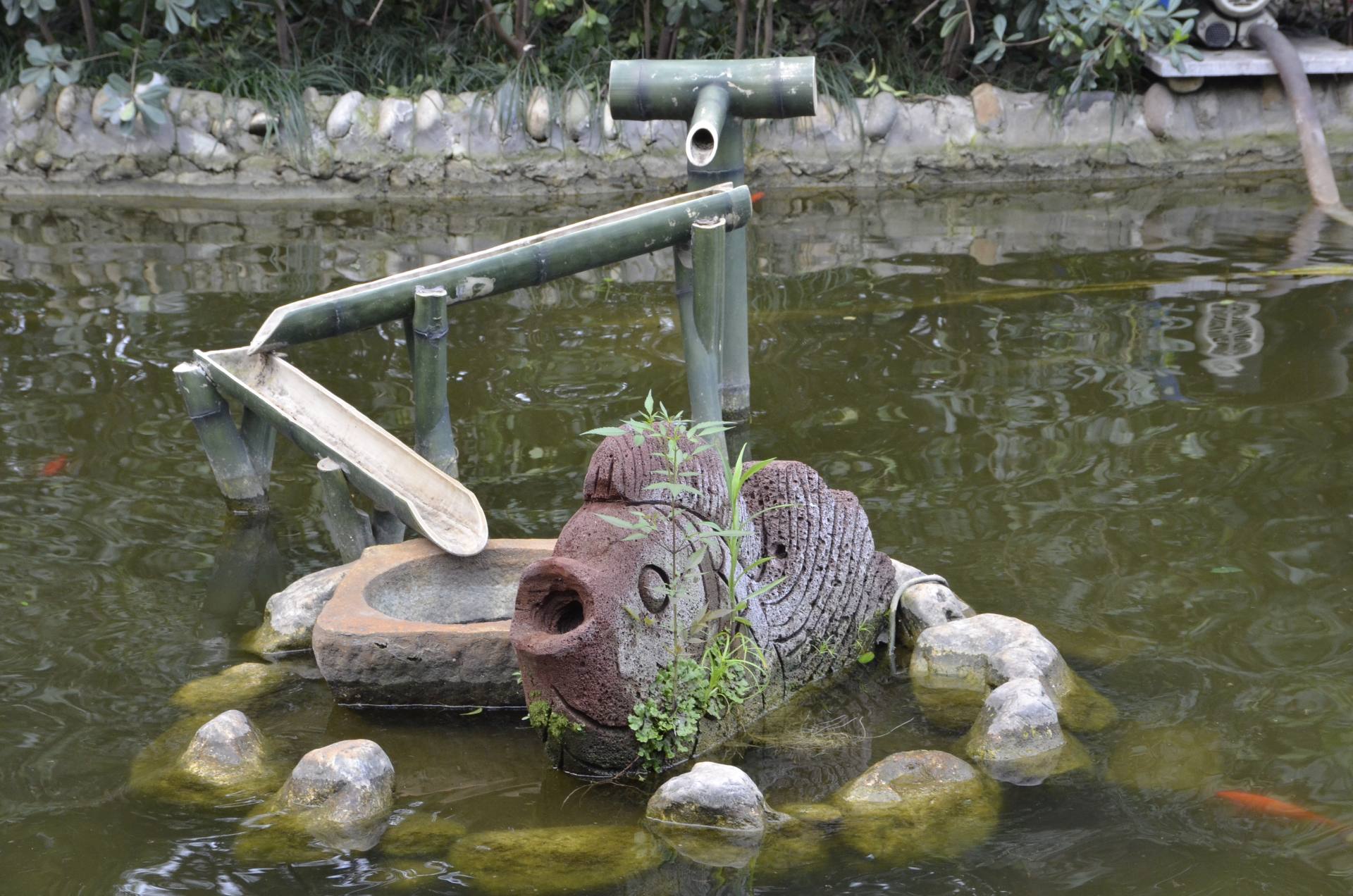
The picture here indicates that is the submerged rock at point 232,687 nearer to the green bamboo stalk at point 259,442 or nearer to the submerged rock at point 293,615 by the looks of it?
the submerged rock at point 293,615

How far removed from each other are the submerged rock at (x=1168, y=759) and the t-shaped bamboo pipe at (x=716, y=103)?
8.10 feet

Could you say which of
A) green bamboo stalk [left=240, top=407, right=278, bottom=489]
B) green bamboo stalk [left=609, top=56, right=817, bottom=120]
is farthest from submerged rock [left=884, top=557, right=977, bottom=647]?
green bamboo stalk [left=240, top=407, right=278, bottom=489]

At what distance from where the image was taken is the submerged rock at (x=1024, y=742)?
11.7 ft

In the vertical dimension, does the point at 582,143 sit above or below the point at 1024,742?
above

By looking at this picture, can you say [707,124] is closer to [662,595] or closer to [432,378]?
[432,378]

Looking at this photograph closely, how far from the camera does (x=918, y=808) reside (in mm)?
3371

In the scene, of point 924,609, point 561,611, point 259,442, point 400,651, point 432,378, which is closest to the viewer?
point 561,611

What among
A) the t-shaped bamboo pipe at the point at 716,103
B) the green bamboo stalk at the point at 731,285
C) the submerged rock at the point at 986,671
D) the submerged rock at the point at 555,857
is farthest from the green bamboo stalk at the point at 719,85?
the submerged rock at the point at 555,857

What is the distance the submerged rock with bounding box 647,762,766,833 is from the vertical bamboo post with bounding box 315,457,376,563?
1761 millimetres

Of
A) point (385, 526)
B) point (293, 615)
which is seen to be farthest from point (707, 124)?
point (293, 615)

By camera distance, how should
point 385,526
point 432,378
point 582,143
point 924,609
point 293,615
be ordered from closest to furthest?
1. point 924,609
2. point 293,615
3. point 385,526
4. point 432,378
5. point 582,143

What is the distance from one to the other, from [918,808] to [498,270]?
249 centimetres

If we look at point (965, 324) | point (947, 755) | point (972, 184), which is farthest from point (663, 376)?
point (972, 184)

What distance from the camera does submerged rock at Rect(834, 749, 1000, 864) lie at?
3.26 metres
